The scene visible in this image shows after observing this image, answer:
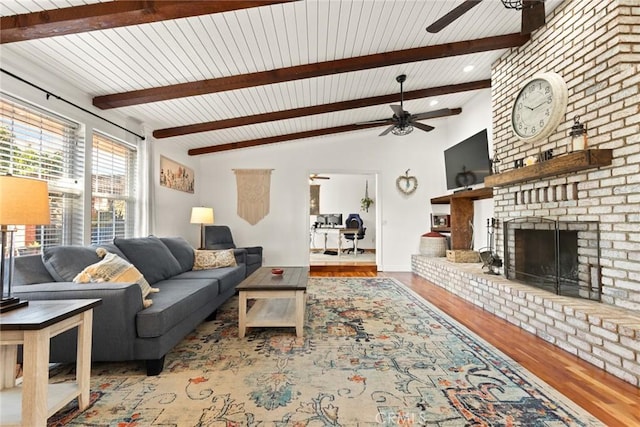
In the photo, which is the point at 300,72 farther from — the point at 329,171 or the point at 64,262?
the point at 329,171

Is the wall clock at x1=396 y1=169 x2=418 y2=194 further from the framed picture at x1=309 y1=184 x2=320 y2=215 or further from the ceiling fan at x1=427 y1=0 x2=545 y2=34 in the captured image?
the ceiling fan at x1=427 y1=0 x2=545 y2=34

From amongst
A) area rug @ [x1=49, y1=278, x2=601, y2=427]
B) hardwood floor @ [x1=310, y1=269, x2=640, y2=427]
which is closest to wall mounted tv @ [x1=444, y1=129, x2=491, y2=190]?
hardwood floor @ [x1=310, y1=269, x2=640, y2=427]

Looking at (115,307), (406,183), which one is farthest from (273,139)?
(115,307)

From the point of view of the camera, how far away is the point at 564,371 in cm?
216

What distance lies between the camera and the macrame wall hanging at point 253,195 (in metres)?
6.64

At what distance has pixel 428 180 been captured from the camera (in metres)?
6.71

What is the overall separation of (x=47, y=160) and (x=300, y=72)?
2609 millimetres

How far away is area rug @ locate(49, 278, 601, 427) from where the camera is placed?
65.0 inches

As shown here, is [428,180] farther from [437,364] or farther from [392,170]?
[437,364]

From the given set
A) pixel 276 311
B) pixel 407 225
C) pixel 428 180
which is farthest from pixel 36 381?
pixel 428 180

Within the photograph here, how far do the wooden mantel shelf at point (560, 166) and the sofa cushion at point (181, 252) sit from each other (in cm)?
398

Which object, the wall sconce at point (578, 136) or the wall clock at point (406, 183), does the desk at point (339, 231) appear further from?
the wall sconce at point (578, 136)

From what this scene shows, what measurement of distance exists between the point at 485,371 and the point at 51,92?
14.1 feet

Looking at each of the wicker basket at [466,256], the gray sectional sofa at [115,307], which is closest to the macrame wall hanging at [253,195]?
the gray sectional sofa at [115,307]
